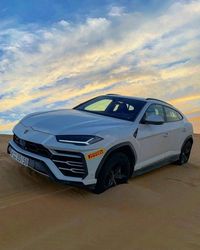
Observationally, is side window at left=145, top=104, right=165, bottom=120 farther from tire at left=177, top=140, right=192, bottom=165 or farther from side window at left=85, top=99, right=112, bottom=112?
tire at left=177, top=140, right=192, bottom=165

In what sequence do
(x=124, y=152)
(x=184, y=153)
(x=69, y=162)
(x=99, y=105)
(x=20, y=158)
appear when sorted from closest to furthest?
(x=69, y=162)
(x=20, y=158)
(x=124, y=152)
(x=99, y=105)
(x=184, y=153)

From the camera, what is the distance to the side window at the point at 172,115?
787 cm

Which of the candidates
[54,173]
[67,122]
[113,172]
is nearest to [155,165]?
[113,172]

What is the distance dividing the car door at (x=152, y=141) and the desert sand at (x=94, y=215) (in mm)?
473

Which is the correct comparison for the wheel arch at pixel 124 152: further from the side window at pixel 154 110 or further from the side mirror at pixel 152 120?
the side window at pixel 154 110

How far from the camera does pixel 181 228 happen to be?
15.2ft

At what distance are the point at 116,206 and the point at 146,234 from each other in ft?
2.92

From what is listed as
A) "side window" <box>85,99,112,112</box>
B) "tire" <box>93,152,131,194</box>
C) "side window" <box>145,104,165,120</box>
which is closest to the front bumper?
"tire" <box>93,152,131,194</box>

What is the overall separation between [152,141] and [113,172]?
1.34 m

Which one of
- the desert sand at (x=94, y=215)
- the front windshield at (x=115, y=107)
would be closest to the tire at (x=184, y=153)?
the desert sand at (x=94, y=215)

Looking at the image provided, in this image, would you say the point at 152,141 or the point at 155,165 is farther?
the point at 155,165

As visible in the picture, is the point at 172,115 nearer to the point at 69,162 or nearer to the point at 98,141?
the point at 98,141

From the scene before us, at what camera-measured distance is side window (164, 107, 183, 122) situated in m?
7.87

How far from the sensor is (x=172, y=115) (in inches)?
319
